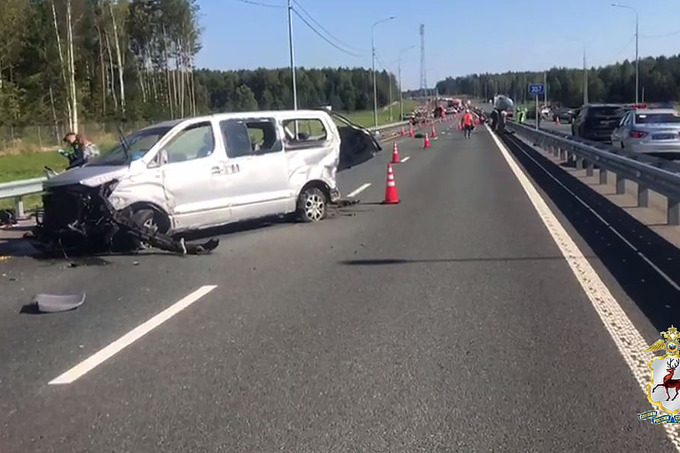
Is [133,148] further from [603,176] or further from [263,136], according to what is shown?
[603,176]

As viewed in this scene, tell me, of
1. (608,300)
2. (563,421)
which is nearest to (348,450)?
(563,421)

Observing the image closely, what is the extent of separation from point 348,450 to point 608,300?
4.14 metres

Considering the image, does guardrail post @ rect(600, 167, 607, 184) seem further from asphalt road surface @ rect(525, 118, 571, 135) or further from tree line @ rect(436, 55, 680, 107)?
tree line @ rect(436, 55, 680, 107)

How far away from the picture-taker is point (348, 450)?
4.52 meters

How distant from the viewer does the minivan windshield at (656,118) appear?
2586 cm

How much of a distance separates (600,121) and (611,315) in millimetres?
28026

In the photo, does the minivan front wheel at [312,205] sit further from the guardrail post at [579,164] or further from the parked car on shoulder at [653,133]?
the parked car on shoulder at [653,133]

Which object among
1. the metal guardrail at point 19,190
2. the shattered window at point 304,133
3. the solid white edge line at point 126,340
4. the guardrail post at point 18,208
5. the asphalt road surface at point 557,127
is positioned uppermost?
the shattered window at point 304,133

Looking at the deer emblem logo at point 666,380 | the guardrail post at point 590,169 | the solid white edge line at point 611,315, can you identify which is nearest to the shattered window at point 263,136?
the solid white edge line at point 611,315

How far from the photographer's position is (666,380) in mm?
5250

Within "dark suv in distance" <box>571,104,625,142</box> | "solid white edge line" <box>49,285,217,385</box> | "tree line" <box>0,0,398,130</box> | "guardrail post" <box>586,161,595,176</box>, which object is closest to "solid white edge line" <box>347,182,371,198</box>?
"guardrail post" <box>586,161,595,176</box>

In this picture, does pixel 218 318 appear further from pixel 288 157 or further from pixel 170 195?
pixel 288 157

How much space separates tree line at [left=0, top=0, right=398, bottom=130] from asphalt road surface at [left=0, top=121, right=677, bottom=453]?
41973 millimetres

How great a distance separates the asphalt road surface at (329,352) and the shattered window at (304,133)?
2754 mm
